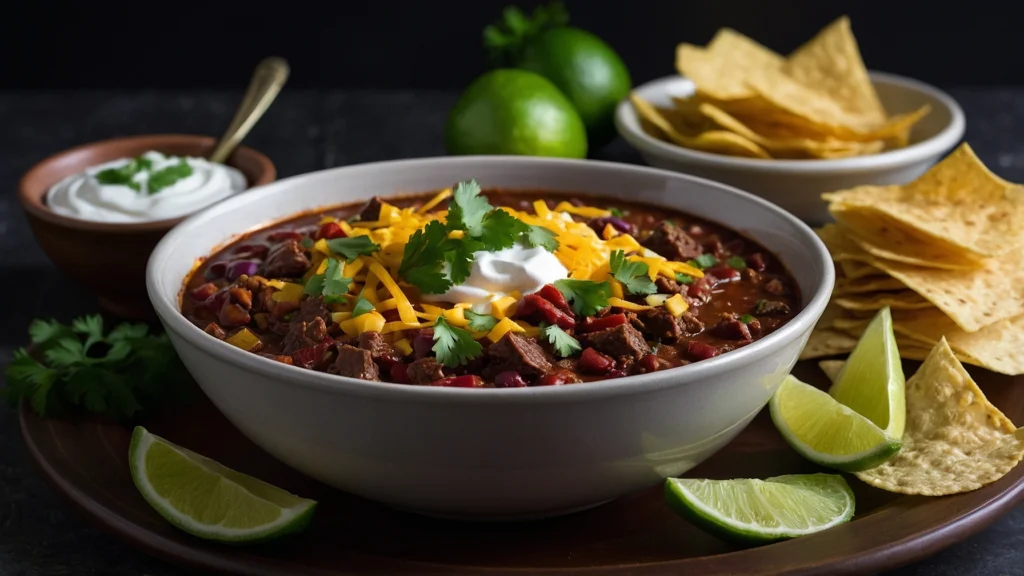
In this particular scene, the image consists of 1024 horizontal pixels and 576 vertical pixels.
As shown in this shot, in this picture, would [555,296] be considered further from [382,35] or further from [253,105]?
[382,35]

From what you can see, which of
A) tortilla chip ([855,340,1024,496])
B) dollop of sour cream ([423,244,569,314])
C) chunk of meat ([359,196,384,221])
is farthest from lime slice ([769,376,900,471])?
chunk of meat ([359,196,384,221])

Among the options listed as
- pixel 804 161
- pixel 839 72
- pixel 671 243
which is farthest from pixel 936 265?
pixel 839 72

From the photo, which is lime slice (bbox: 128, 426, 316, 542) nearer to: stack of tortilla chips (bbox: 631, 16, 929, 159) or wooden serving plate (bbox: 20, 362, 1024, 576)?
wooden serving plate (bbox: 20, 362, 1024, 576)

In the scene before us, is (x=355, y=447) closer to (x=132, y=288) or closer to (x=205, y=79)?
(x=132, y=288)

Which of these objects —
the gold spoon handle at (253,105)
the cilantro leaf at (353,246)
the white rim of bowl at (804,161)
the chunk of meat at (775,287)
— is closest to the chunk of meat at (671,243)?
the chunk of meat at (775,287)

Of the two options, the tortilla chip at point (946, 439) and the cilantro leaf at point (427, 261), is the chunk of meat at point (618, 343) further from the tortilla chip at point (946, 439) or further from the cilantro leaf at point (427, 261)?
the tortilla chip at point (946, 439)

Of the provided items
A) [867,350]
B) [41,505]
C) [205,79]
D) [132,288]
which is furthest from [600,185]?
[205,79]
